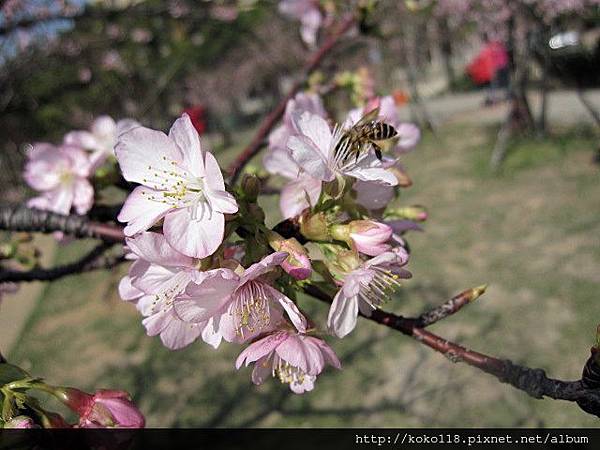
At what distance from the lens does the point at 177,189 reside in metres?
0.83

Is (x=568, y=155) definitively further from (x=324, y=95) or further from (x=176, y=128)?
(x=176, y=128)

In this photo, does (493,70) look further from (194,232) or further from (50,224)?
(194,232)

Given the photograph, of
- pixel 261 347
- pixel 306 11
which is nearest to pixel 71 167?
pixel 261 347

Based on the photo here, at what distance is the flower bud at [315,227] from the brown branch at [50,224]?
1.66ft

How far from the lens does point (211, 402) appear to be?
15.9 feet

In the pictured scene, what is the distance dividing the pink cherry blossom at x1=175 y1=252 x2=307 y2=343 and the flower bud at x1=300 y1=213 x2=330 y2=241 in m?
0.10

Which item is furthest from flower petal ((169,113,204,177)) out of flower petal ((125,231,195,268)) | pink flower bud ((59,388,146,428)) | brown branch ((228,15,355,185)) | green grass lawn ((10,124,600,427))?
green grass lawn ((10,124,600,427))

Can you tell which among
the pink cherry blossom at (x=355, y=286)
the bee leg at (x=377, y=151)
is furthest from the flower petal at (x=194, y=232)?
the bee leg at (x=377, y=151)

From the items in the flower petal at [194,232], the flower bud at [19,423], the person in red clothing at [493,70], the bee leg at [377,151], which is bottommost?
the person in red clothing at [493,70]

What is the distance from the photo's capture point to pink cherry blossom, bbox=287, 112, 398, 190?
793mm

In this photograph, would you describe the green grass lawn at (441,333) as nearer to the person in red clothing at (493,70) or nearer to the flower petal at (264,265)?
the flower petal at (264,265)

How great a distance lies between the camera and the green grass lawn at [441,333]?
4.27m

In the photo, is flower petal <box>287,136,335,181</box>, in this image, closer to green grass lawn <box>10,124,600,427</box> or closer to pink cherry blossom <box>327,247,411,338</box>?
pink cherry blossom <box>327,247,411,338</box>

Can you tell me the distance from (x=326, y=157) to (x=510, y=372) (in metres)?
0.45
